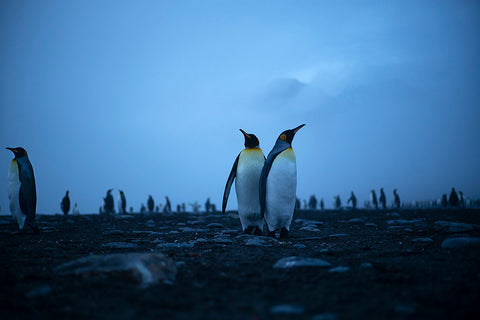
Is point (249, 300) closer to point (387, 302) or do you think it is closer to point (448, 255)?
point (387, 302)

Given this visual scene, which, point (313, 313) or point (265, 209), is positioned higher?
point (265, 209)

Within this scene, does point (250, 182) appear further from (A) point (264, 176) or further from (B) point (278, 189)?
(B) point (278, 189)

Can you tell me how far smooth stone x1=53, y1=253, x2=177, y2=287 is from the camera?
8.68 ft

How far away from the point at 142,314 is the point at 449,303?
6.34ft

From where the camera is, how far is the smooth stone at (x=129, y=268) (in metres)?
2.64

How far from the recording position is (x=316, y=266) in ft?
10.3

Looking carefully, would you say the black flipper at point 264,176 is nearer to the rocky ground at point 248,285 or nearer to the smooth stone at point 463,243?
the rocky ground at point 248,285

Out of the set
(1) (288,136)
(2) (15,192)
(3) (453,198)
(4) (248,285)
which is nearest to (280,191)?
Result: (1) (288,136)

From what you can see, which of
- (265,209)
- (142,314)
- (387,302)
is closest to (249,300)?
(142,314)

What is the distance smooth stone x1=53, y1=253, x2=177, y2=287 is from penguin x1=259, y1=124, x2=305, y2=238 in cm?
308

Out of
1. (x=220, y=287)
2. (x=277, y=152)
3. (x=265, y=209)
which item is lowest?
(x=220, y=287)

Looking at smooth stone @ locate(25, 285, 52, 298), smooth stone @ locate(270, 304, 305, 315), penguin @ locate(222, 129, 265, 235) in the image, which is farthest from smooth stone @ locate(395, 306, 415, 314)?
penguin @ locate(222, 129, 265, 235)

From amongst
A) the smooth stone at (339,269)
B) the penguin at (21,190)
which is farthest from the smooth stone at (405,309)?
the penguin at (21,190)

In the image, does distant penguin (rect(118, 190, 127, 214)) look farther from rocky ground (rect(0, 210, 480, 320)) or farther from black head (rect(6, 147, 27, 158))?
rocky ground (rect(0, 210, 480, 320))
